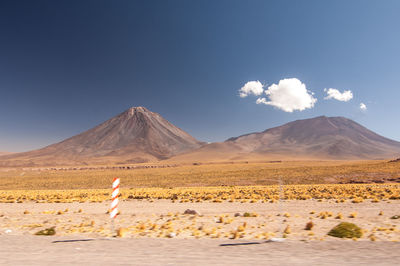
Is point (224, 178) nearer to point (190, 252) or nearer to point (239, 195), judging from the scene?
point (239, 195)

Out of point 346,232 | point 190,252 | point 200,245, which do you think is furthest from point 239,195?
point 190,252

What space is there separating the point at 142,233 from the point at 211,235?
95.2 inches

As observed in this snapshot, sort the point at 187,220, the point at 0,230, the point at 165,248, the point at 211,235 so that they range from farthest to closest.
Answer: the point at 187,220 < the point at 0,230 < the point at 211,235 < the point at 165,248

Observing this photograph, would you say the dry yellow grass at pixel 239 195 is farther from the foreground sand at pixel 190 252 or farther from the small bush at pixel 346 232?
the foreground sand at pixel 190 252

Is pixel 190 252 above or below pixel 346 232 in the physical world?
above

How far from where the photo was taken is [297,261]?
523cm

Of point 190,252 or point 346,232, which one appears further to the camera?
point 346,232

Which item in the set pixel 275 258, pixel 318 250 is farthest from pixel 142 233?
pixel 318 250

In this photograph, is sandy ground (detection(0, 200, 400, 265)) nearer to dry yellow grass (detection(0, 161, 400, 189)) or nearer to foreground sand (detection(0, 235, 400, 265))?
foreground sand (detection(0, 235, 400, 265))

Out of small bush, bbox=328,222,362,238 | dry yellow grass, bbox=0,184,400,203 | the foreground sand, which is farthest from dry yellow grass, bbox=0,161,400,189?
the foreground sand

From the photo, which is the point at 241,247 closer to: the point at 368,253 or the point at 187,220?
the point at 368,253

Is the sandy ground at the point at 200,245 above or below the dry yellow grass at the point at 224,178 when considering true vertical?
above

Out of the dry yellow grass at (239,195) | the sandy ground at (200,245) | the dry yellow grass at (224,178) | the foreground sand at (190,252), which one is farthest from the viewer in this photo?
the dry yellow grass at (224,178)

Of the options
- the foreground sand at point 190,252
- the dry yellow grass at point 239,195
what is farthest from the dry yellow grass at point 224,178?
the foreground sand at point 190,252
